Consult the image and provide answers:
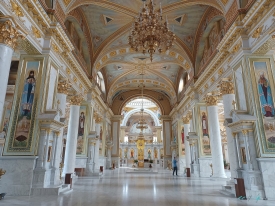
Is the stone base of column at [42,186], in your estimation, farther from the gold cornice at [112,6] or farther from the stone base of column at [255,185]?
the gold cornice at [112,6]

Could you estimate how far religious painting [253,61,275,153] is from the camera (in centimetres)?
571

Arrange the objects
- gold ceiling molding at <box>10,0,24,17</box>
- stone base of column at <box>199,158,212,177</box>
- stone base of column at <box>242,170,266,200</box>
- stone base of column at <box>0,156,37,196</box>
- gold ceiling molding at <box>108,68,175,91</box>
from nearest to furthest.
A: gold ceiling molding at <box>10,0,24,17</box> → stone base of column at <box>242,170,266,200</box> → stone base of column at <box>0,156,37,196</box> → stone base of column at <box>199,158,212,177</box> → gold ceiling molding at <box>108,68,175,91</box>

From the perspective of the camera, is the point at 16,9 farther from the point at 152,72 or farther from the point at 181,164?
the point at 181,164

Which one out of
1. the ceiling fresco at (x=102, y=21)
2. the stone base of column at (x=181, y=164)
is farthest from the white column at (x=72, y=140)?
the stone base of column at (x=181, y=164)

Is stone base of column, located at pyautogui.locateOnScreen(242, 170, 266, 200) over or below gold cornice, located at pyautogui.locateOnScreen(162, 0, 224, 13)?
below

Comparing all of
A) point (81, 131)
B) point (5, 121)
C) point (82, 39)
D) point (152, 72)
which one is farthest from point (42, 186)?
point (152, 72)

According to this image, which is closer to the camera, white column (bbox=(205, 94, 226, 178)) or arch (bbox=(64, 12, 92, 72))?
arch (bbox=(64, 12, 92, 72))

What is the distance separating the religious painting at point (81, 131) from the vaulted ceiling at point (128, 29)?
2.59 m

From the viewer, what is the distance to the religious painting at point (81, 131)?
12.1 metres

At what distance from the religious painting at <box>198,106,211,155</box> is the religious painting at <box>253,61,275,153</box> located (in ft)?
20.4

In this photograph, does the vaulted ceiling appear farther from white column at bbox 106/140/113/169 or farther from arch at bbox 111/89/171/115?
white column at bbox 106/140/113/169

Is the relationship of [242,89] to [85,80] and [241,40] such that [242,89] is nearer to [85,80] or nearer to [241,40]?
[241,40]

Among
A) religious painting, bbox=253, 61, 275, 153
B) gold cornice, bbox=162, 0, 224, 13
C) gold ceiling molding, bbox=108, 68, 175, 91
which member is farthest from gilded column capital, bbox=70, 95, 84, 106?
religious painting, bbox=253, 61, 275, 153

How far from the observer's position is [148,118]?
4003 centimetres
